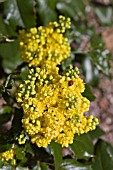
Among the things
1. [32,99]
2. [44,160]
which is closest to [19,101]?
[32,99]

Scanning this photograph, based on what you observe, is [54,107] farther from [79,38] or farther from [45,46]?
[79,38]

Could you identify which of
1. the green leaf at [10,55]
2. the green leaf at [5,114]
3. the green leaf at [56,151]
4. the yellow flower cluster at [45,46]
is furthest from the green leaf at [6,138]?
the green leaf at [10,55]

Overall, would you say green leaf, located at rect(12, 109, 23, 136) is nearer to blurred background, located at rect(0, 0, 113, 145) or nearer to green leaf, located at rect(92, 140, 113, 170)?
blurred background, located at rect(0, 0, 113, 145)

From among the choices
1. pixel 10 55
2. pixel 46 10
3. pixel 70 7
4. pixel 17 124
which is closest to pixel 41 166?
pixel 17 124

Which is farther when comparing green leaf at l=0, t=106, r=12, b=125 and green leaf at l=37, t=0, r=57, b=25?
green leaf at l=37, t=0, r=57, b=25

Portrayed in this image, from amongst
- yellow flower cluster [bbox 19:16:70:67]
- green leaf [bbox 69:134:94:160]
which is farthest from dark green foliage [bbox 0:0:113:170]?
yellow flower cluster [bbox 19:16:70:67]

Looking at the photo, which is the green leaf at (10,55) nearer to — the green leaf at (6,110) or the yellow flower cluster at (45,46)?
the yellow flower cluster at (45,46)
